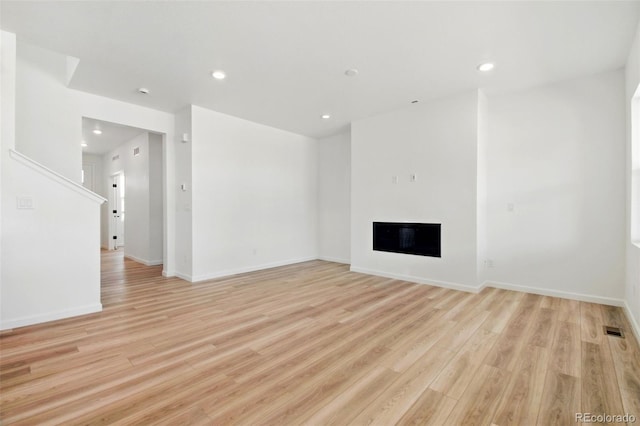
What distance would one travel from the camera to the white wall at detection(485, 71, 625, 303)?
3.43 m

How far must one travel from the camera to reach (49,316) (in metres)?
2.89

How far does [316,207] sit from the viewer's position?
22.2ft

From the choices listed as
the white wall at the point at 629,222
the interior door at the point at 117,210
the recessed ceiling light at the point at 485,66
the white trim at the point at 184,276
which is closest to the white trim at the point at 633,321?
the white wall at the point at 629,222

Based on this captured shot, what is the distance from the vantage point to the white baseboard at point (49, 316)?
2695mm

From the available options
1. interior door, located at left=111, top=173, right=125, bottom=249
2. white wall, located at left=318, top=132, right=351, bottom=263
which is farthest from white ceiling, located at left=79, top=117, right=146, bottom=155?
white wall, located at left=318, top=132, right=351, bottom=263

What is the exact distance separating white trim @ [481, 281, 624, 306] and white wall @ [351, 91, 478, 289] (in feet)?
1.74

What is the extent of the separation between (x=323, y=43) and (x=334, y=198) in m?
3.89

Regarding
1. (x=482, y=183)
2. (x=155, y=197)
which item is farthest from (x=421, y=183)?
(x=155, y=197)

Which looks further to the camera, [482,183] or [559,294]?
[482,183]

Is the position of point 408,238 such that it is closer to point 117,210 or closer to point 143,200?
point 143,200

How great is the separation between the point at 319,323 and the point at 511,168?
138 inches

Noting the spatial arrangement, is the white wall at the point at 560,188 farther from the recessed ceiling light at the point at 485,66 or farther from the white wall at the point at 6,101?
the white wall at the point at 6,101

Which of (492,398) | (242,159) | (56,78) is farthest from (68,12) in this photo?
(492,398)

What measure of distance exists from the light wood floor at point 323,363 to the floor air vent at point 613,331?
6 centimetres
